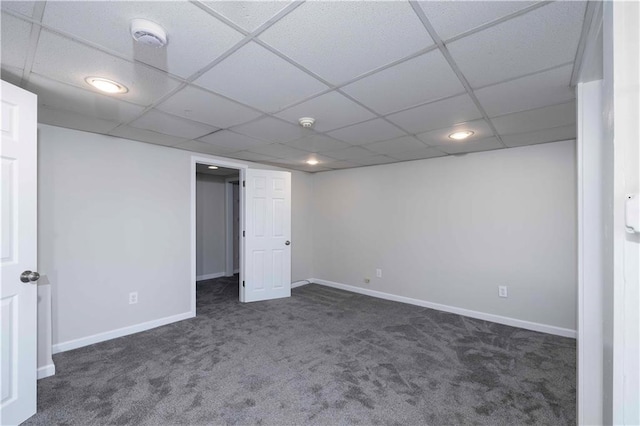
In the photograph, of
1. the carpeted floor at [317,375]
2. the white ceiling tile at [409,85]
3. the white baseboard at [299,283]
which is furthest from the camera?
the white baseboard at [299,283]

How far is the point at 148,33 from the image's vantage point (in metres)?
1.30

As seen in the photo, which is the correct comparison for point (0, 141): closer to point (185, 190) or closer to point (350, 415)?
point (185, 190)

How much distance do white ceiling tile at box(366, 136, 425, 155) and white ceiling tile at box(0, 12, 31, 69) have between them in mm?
2910

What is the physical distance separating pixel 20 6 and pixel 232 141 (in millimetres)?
2097

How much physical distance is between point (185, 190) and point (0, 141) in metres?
2.07

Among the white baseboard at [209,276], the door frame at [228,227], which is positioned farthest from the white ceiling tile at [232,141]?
the white baseboard at [209,276]

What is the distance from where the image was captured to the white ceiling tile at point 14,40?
4.21ft

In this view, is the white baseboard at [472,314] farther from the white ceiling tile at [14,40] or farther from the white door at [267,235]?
the white ceiling tile at [14,40]

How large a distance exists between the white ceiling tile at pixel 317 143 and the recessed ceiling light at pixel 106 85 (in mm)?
1687

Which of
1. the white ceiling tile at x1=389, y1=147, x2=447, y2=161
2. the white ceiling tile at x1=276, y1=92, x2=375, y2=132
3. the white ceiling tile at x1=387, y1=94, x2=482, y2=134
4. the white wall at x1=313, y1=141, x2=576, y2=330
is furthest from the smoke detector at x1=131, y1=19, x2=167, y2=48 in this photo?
the white wall at x1=313, y1=141, x2=576, y2=330

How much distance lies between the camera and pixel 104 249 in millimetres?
3080

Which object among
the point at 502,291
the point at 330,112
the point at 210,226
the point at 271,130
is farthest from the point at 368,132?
the point at 210,226

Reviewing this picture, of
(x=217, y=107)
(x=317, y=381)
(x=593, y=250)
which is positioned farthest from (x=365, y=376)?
(x=217, y=107)

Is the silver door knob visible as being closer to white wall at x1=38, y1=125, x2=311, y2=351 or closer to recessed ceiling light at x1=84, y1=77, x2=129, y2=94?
white wall at x1=38, y1=125, x2=311, y2=351
